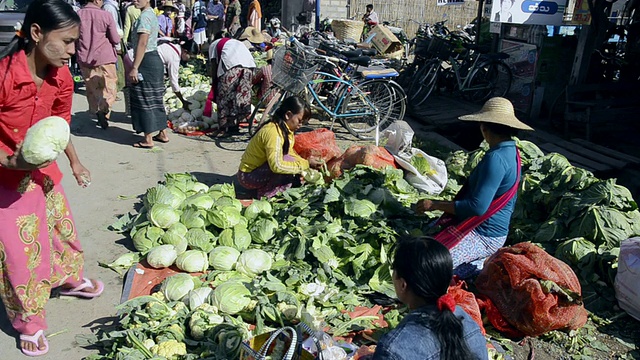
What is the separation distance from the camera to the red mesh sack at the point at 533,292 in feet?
10.7

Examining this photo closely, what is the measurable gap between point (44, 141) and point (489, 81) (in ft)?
27.2

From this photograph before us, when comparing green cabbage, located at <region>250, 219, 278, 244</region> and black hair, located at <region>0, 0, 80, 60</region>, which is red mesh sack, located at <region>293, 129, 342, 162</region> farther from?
black hair, located at <region>0, 0, 80, 60</region>

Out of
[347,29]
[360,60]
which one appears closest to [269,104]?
[360,60]

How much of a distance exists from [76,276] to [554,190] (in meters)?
3.99

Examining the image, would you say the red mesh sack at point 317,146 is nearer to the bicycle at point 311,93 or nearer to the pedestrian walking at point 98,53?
the bicycle at point 311,93

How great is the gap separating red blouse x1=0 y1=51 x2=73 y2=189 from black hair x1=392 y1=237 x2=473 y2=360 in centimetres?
220

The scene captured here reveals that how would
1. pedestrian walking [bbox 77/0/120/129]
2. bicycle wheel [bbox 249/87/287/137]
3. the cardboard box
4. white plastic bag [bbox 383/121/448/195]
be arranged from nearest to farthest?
white plastic bag [bbox 383/121/448/195]
pedestrian walking [bbox 77/0/120/129]
bicycle wheel [bbox 249/87/287/137]
the cardboard box

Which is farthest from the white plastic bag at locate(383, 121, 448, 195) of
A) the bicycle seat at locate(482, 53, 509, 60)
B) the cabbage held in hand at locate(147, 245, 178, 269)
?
the bicycle seat at locate(482, 53, 509, 60)

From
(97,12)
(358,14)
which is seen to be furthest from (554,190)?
(358,14)

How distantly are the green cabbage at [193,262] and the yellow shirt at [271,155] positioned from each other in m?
1.28

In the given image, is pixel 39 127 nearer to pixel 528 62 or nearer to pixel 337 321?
pixel 337 321

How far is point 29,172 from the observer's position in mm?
2920

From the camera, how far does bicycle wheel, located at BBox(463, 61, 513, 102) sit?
9.25 m

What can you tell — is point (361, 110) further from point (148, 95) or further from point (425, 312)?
point (425, 312)
